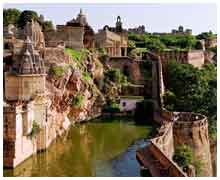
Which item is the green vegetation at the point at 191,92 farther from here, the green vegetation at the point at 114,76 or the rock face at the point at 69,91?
the rock face at the point at 69,91

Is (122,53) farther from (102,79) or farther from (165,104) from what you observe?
(165,104)

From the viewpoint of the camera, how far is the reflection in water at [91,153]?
1764 centimetres

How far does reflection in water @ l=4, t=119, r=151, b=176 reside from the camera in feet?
57.9

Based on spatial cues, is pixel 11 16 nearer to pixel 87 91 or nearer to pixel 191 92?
pixel 87 91

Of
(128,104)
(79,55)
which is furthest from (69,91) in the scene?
(128,104)

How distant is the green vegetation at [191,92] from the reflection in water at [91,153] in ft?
8.48

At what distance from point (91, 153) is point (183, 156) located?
14.1 feet

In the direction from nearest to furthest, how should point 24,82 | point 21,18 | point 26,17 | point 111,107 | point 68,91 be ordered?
point 24,82
point 68,91
point 111,107
point 26,17
point 21,18

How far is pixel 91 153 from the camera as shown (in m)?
20.5

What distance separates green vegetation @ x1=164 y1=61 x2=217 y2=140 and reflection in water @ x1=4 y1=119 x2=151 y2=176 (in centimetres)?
258

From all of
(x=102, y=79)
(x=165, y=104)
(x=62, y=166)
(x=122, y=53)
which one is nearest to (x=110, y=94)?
(x=102, y=79)

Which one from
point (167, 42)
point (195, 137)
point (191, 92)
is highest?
point (167, 42)

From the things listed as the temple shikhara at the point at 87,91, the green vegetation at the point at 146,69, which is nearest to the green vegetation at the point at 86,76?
the temple shikhara at the point at 87,91

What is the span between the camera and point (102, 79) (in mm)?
30156
